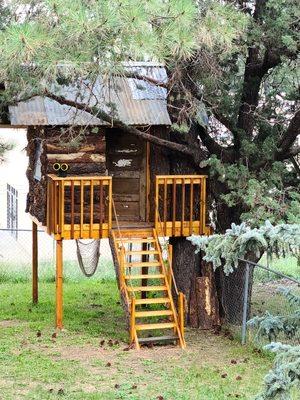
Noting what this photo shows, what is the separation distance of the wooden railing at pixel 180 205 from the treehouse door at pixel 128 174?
58 cm

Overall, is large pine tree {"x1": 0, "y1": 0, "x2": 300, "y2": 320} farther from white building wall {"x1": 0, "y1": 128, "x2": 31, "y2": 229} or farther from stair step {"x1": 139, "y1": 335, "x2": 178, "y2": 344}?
white building wall {"x1": 0, "y1": 128, "x2": 31, "y2": 229}

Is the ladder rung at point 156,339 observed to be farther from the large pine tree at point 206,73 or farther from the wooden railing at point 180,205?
the wooden railing at point 180,205

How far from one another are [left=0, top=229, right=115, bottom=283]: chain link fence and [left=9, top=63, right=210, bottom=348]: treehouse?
4403 millimetres

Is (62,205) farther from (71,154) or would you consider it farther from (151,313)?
(151,313)

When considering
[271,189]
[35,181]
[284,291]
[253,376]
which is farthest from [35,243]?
[284,291]

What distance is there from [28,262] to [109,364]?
10.5m

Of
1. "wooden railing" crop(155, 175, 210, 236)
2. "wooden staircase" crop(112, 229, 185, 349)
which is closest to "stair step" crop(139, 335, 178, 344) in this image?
"wooden staircase" crop(112, 229, 185, 349)

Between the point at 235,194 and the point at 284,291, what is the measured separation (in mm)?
5270

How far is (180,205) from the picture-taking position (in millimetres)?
13141

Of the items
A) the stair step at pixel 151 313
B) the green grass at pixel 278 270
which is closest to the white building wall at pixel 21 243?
the stair step at pixel 151 313

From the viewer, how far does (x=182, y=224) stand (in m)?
12.9

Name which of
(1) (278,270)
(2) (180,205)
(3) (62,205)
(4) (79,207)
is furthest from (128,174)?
(1) (278,270)

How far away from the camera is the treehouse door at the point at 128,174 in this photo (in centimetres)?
1351

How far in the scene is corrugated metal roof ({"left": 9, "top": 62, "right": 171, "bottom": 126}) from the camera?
12406mm
